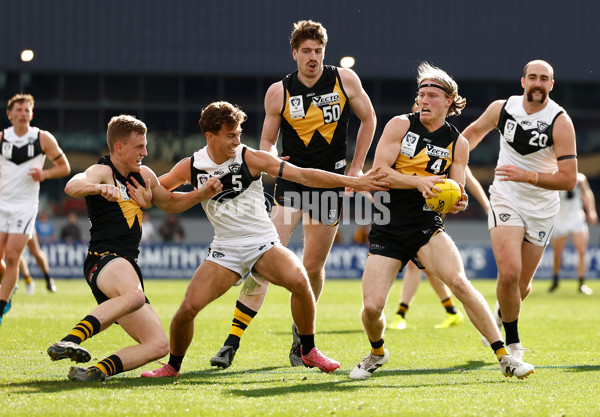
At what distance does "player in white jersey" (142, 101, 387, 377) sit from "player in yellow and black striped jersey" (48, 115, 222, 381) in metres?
0.19

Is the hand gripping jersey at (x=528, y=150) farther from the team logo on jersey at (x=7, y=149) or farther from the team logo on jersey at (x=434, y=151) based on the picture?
the team logo on jersey at (x=7, y=149)

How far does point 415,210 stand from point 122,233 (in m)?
2.21

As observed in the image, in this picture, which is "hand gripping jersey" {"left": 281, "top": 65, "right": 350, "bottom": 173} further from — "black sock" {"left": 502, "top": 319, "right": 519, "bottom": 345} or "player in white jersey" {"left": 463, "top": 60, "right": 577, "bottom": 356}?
"black sock" {"left": 502, "top": 319, "right": 519, "bottom": 345}

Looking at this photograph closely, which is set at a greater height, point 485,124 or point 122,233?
point 485,124

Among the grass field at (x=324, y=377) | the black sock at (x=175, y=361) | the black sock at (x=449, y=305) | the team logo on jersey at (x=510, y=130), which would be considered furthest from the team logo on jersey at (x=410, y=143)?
the black sock at (x=449, y=305)

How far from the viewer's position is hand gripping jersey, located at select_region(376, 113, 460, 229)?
6840 mm

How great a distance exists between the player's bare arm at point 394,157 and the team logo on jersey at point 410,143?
1.3 inches

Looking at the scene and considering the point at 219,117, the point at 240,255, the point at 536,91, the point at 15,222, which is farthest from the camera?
the point at 15,222

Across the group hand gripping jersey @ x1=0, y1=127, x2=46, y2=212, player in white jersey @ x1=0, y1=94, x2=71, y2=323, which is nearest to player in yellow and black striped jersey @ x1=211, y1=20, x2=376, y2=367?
player in white jersey @ x1=0, y1=94, x2=71, y2=323

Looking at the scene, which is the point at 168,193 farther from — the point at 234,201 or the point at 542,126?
the point at 542,126

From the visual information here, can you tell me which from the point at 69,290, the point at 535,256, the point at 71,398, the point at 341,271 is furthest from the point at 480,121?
the point at 341,271

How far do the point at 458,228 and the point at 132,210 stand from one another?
953 inches

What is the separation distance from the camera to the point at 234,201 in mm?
6867

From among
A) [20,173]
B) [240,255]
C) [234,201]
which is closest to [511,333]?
[240,255]
